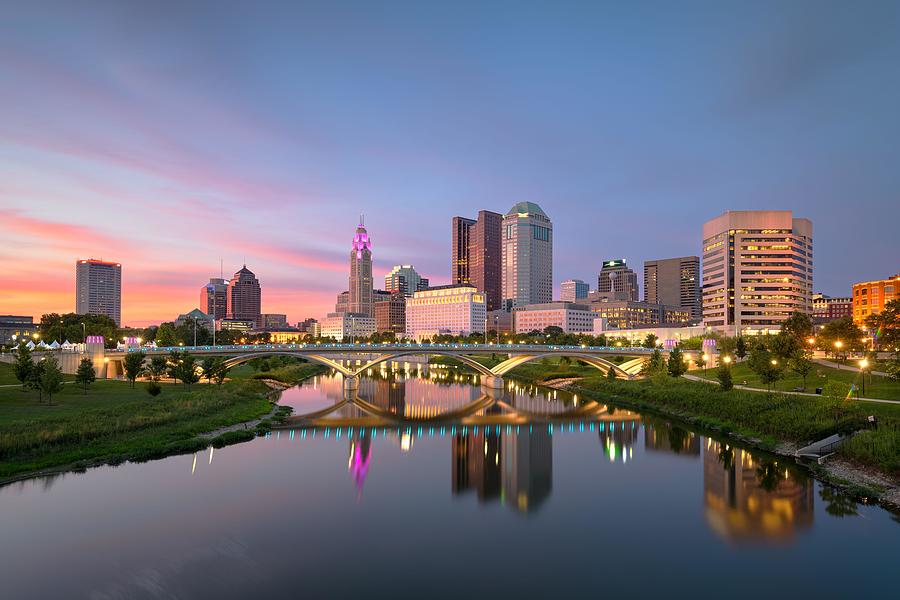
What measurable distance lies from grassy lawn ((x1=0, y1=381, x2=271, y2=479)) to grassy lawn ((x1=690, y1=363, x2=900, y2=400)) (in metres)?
52.3

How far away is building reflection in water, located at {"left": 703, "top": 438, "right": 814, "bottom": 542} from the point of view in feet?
79.5

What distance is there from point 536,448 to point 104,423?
104 feet

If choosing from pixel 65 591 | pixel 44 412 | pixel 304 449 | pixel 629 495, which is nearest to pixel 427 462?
pixel 304 449

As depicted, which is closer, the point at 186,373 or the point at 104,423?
the point at 104,423

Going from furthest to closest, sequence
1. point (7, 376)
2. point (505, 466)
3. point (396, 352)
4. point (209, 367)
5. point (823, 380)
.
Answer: point (396, 352) < point (209, 367) < point (7, 376) < point (823, 380) < point (505, 466)

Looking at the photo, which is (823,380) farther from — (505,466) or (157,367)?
(157,367)

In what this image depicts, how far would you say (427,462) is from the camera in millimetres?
38094

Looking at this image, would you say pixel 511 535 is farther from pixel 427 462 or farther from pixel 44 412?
pixel 44 412

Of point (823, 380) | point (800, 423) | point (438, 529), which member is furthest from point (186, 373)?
point (823, 380)

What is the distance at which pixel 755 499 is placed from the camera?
2806 cm

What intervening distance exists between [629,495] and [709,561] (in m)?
9.27

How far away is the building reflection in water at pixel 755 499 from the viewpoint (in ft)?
79.5

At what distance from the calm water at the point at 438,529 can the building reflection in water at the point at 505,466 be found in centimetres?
24

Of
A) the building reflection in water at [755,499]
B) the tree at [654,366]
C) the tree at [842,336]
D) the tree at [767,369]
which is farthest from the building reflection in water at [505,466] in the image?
the tree at [842,336]
